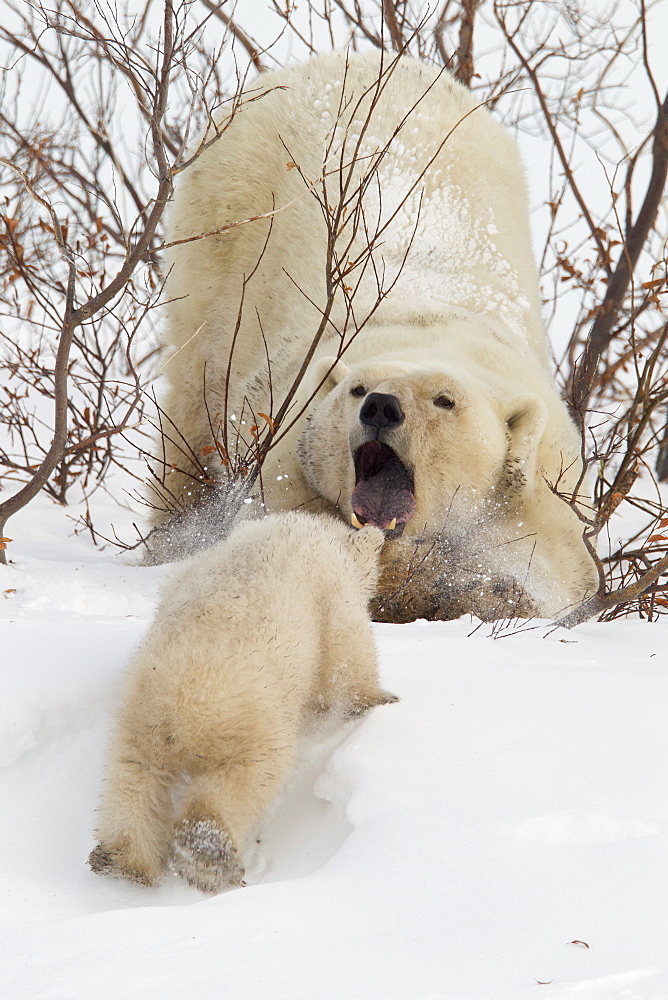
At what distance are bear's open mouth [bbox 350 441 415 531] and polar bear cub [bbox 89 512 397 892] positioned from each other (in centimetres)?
176

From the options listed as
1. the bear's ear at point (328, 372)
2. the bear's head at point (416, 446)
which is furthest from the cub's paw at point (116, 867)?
the bear's ear at point (328, 372)

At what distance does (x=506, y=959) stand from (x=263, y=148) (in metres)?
4.95

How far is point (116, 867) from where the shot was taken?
1.83 meters

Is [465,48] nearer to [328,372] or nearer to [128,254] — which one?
[328,372]

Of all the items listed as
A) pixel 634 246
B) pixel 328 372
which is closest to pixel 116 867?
pixel 328 372

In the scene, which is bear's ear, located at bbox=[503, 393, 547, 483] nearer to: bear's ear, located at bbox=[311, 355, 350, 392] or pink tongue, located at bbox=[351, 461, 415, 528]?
pink tongue, located at bbox=[351, 461, 415, 528]

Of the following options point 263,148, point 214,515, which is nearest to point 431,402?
point 214,515

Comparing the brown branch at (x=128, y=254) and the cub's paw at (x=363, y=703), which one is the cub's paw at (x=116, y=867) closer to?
the cub's paw at (x=363, y=703)

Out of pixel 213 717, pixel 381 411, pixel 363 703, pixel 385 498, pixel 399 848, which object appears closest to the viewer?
pixel 399 848

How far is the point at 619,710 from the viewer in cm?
235

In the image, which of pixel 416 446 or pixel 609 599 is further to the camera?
Answer: pixel 416 446

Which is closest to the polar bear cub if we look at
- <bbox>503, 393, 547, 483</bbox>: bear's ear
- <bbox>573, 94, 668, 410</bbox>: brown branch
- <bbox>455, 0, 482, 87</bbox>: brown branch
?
<bbox>503, 393, 547, 483</bbox>: bear's ear

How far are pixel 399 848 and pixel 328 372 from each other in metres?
2.80

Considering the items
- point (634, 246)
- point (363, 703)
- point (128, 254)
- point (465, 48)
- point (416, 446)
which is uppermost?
point (465, 48)
